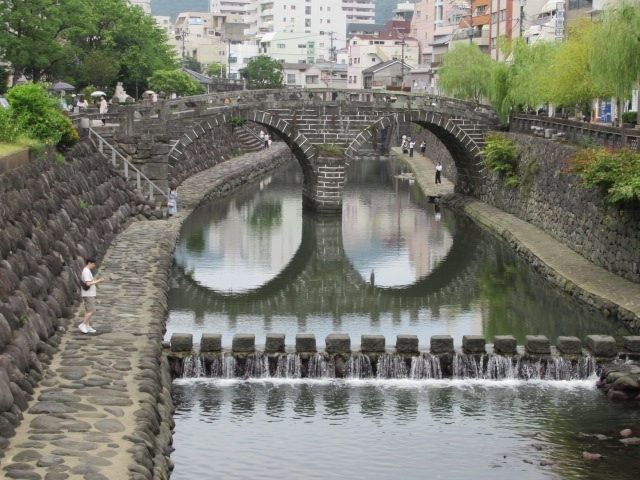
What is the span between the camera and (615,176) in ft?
99.8

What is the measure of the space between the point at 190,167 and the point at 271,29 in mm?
106624

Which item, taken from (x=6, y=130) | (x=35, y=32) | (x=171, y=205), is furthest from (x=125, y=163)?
(x=35, y=32)

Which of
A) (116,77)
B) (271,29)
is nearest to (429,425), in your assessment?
(116,77)

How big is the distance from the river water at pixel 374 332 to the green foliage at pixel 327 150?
3.04m

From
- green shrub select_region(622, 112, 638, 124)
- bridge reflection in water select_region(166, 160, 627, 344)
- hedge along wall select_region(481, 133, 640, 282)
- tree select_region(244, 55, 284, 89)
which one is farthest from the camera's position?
tree select_region(244, 55, 284, 89)

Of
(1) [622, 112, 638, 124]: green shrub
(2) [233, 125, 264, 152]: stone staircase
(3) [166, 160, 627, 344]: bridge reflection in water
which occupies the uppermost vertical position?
(1) [622, 112, 638, 124]: green shrub

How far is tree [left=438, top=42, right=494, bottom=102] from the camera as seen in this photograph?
211ft

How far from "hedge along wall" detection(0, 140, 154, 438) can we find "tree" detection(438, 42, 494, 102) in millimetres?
31788

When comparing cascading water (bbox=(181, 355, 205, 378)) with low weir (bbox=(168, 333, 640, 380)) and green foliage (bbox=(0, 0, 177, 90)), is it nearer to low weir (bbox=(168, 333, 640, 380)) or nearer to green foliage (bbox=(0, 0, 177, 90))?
low weir (bbox=(168, 333, 640, 380))

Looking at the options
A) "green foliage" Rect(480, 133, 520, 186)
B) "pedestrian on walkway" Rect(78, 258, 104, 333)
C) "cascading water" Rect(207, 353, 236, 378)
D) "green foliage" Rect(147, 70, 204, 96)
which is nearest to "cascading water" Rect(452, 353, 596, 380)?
"cascading water" Rect(207, 353, 236, 378)

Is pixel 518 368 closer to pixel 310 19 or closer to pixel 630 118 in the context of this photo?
pixel 630 118

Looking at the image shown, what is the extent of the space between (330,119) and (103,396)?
3517 cm

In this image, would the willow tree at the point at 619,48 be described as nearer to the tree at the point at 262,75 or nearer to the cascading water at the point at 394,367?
the cascading water at the point at 394,367

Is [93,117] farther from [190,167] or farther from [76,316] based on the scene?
[76,316]
